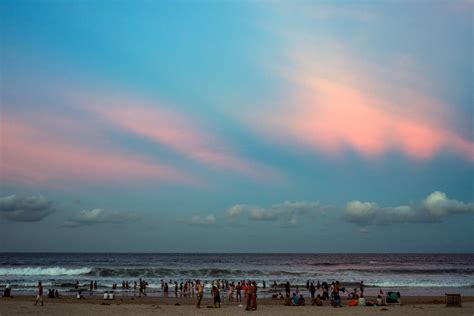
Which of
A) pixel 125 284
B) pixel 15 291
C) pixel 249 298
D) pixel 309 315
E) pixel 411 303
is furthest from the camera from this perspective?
pixel 125 284

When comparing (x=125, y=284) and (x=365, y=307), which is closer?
(x=365, y=307)

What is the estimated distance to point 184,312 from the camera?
94.0 ft

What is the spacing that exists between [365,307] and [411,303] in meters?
6.04

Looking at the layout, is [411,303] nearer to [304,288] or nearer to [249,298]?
[249,298]

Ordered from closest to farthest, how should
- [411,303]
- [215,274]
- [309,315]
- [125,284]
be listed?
[309,315]
[411,303]
[125,284]
[215,274]

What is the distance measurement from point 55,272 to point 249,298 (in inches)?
2430

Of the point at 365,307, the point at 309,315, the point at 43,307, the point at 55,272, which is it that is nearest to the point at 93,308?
the point at 43,307

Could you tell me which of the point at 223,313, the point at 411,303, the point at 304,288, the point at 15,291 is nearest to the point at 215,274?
the point at 304,288

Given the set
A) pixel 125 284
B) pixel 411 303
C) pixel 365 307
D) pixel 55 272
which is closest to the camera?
pixel 365 307

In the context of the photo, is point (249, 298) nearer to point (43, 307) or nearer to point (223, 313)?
point (223, 313)

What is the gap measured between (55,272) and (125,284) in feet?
124

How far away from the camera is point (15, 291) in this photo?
4628 cm

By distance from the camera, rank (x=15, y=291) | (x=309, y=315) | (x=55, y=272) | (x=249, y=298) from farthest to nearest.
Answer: (x=55, y=272) < (x=15, y=291) < (x=249, y=298) < (x=309, y=315)

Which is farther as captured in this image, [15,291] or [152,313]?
[15,291]
